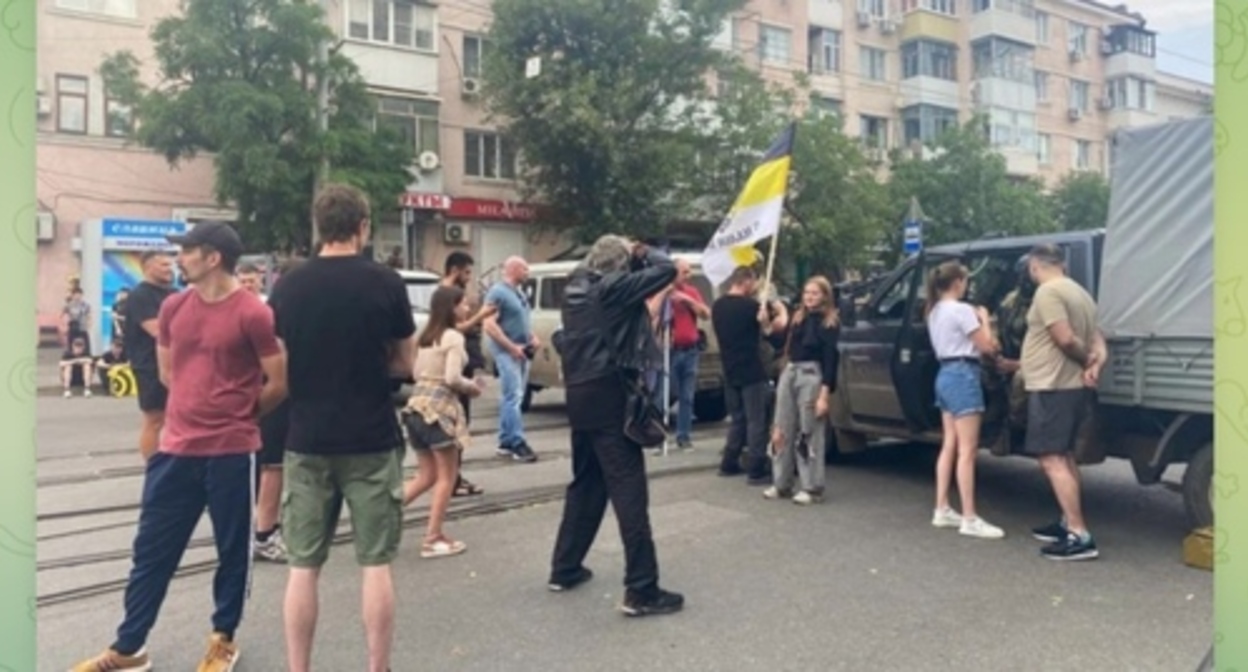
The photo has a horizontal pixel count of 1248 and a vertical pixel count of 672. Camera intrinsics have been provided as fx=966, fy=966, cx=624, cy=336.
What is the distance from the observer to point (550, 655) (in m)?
4.36

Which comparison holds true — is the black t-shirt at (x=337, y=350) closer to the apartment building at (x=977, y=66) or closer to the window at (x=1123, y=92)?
the apartment building at (x=977, y=66)

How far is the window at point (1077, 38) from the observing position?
46597 mm

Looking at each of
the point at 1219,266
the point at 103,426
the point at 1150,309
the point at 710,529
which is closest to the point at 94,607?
the point at 710,529

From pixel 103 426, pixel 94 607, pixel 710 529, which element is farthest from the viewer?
pixel 103 426

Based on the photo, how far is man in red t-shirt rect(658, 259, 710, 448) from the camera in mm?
9523

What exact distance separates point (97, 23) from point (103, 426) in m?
17.0

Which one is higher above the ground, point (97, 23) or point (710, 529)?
point (97, 23)

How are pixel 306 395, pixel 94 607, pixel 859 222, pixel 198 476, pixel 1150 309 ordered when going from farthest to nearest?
pixel 859 222
pixel 1150 309
pixel 94 607
pixel 198 476
pixel 306 395

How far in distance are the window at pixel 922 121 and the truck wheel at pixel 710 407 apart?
31234 mm

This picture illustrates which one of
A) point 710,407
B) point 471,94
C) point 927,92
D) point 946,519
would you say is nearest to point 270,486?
point 946,519

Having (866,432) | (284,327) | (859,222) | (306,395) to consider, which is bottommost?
(866,432)

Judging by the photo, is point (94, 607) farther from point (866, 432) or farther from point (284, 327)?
point (866, 432)

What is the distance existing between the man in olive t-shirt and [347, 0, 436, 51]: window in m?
24.8

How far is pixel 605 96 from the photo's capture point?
82.5 ft
